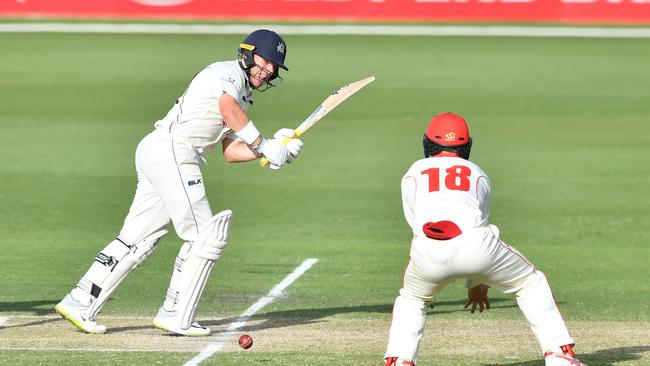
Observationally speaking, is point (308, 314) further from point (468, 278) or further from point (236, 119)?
point (468, 278)

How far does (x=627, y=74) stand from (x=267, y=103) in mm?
7744

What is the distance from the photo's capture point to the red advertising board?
31.9 meters

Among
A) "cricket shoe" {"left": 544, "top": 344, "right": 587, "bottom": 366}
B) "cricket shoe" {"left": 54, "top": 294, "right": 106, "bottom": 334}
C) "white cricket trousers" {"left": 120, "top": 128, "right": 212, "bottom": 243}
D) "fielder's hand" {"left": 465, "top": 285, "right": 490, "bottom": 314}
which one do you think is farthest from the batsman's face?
"cricket shoe" {"left": 544, "top": 344, "right": 587, "bottom": 366}

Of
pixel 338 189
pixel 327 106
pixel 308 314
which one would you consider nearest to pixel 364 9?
pixel 338 189

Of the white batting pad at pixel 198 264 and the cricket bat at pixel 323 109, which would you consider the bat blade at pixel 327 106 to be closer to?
the cricket bat at pixel 323 109

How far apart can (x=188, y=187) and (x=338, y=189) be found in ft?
25.0

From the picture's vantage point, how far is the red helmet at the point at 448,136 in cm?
857

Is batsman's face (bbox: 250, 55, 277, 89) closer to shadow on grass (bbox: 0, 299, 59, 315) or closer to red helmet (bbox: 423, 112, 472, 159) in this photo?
red helmet (bbox: 423, 112, 472, 159)

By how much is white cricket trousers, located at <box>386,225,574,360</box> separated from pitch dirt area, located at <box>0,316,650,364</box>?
39.6 inches

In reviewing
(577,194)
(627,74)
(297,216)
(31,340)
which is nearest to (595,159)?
(577,194)

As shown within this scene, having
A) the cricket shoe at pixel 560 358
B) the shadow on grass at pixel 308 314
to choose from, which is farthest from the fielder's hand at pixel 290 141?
the cricket shoe at pixel 560 358

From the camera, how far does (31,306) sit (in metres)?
10.9

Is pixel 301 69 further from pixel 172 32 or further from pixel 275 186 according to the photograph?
pixel 275 186

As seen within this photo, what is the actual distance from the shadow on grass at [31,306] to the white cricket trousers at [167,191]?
115cm
